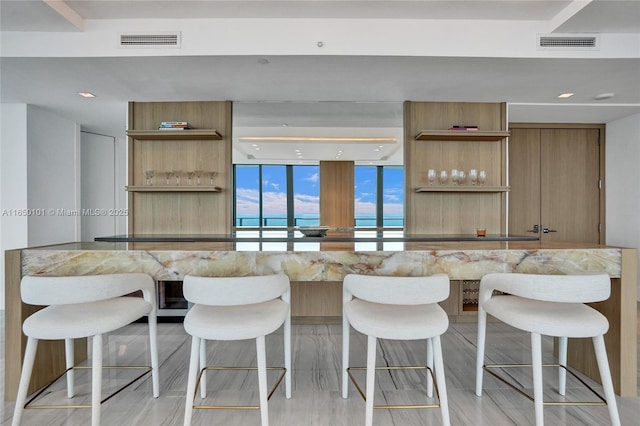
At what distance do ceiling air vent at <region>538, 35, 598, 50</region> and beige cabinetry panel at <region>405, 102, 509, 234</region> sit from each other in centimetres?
118

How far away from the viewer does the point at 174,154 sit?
3830 millimetres

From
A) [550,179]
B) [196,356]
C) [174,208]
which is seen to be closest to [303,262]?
[196,356]

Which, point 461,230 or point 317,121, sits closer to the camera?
point 461,230

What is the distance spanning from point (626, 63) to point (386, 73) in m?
1.92

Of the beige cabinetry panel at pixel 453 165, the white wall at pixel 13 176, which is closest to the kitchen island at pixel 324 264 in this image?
the beige cabinetry panel at pixel 453 165

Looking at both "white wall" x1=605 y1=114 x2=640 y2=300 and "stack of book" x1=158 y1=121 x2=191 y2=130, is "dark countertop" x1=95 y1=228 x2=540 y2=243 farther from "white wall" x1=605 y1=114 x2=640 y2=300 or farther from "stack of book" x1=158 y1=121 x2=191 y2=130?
"white wall" x1=605 y1=114 x2=640 y2=300

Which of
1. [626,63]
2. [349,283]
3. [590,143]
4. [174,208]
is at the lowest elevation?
[349,283]

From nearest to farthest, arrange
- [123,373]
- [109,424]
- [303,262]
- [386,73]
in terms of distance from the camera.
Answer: [109,424] → [303,262] → [123,373] → [386,73]

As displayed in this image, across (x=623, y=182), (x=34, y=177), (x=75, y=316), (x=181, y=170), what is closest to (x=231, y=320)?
(x=75, y=316)

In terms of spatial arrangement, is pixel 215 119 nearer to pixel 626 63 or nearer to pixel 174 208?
pixel 174 208

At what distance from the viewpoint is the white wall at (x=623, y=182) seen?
4074 mm

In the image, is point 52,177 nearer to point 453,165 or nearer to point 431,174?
point 431,174

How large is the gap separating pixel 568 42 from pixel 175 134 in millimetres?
3662

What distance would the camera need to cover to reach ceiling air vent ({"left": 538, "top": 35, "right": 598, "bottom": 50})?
2.57 m
